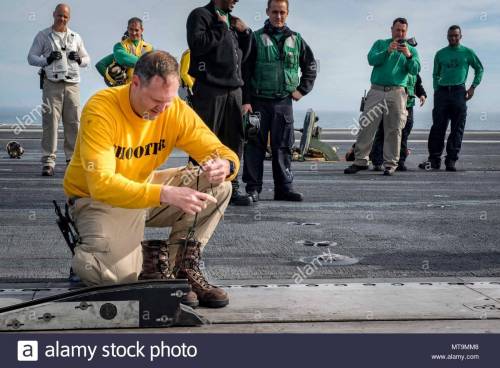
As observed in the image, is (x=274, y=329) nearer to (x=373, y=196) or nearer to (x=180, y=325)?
(x=180, y=325)

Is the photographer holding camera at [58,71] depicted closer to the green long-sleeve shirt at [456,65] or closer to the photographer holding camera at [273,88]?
the photographer holding camera at [273,88]

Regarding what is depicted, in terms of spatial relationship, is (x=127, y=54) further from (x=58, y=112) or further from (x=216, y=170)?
(x=216, y=170)

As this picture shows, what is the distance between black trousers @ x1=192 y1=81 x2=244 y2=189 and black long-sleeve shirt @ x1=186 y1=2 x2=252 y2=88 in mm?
81

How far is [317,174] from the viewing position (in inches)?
501

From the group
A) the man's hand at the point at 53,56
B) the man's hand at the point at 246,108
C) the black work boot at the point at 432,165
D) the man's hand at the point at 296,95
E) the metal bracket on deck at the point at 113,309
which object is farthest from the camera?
the black work boot at the point at 432,165

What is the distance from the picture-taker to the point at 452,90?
13734 millimetres

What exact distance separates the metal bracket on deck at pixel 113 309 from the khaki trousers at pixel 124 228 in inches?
12.8

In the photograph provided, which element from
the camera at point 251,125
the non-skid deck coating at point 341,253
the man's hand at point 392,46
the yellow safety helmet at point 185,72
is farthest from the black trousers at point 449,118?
the camera at point 251,125

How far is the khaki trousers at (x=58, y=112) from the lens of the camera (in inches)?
445

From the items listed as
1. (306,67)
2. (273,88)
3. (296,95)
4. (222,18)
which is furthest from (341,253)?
(306,67)

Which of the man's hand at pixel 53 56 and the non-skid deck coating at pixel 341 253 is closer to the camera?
the non-skid deck coating at pixel 341 253

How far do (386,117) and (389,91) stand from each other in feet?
1.29

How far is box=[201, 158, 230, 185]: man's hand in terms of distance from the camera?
180 inches

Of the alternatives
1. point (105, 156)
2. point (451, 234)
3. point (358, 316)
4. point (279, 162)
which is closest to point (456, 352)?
point (358, 316)
